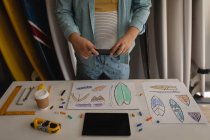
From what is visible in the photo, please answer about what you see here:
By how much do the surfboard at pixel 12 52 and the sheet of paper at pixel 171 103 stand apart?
36.7 inches

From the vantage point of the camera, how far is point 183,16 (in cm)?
142

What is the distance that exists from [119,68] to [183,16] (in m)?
0.65

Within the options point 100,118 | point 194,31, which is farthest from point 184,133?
point 194,31

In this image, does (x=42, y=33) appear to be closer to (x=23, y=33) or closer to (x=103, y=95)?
(x=23, y=33)

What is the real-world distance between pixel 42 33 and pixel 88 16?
0.56 metres

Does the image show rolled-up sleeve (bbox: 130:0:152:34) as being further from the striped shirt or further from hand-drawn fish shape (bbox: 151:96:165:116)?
hand-drawn fish shape (bbox: 151:96:165:116)

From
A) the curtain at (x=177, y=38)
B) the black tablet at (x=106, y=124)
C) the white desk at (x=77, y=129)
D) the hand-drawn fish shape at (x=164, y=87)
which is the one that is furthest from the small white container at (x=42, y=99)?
the curtain at (x=177, y=38)

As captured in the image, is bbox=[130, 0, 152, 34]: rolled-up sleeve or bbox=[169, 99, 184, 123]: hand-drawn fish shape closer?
bbox=[169, 99, 184, 123]: hand-drawn fish shape

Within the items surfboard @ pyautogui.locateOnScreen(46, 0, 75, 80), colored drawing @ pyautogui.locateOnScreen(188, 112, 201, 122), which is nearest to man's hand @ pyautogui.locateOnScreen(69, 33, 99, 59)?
colored drawing @ pyautogui.locateOnScreen(188, 112, 201, 122)

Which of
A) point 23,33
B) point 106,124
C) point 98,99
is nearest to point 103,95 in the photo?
point 98,99

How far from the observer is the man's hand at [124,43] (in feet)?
2.79

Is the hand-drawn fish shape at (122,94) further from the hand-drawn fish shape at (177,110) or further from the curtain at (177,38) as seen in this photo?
the curtain at (177,38)

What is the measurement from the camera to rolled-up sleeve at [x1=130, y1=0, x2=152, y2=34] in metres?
0.93

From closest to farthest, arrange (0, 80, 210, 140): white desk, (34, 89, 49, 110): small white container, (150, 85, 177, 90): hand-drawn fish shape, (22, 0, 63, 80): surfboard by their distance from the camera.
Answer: (0, 80, 210, 140): white desk → (34, 89, 49, 110): small white container → (150, 85, 177, 90): hand-drawn fish shape → (22, 0, 63, 80): surfboard
